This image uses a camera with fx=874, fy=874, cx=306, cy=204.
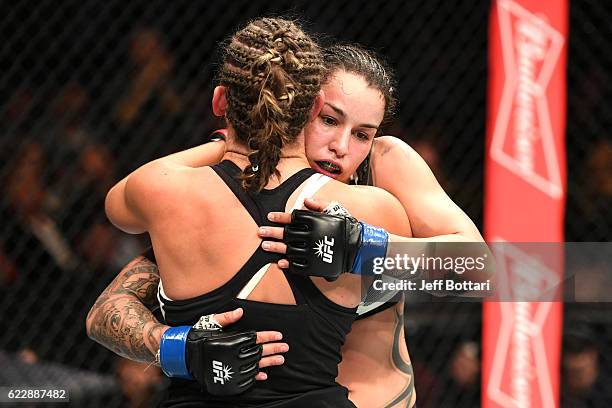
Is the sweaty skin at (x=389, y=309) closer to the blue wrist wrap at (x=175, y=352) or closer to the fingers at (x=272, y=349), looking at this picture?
the blue wrist wrap at (x=175, y=352)

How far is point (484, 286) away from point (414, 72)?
63.7 inches

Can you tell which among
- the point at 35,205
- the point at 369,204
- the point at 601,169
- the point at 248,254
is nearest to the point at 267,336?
the point at 248,254

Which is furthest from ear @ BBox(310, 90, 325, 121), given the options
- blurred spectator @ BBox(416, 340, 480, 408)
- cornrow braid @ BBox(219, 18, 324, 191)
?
blurred spectator @ BBox(416, 340, 480, 408)

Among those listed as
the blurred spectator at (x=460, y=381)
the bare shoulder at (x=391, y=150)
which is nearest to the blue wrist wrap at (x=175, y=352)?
the bare shoulder at (x=391, y=150)

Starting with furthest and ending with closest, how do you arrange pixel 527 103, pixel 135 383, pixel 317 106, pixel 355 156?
pixel 527 103 < pixel 135 383 < pixel 355 156 < pixel 317 106

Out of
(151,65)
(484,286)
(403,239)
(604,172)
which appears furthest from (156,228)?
(604,172)

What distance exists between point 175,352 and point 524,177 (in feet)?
5.98

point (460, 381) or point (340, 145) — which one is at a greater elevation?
point (340, 145)

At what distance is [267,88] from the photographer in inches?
47.9

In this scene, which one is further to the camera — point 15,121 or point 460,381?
point 460,381

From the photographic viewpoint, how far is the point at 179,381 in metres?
1.27

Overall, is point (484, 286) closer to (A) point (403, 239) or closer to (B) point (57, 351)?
(A) point (403, 239)

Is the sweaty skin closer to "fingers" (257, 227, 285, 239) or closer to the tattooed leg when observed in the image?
the tattooed leg

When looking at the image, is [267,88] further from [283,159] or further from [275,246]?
→ [275,246]
